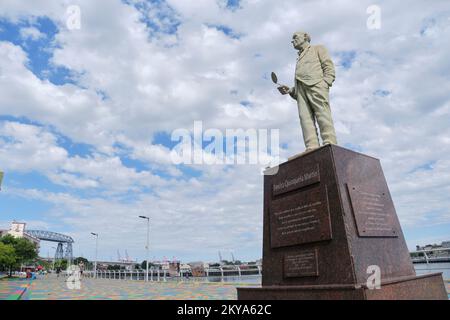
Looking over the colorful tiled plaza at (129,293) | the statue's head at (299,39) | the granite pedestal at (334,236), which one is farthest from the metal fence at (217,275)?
the statue's head at (299,39)

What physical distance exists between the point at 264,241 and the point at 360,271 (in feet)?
6.31

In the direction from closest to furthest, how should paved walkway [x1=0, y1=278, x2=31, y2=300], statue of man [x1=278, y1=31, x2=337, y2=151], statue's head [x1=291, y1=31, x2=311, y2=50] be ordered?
statue of man [x1=278, y1=31, x2=337, y2=151] → statue's head [x1=291, y1=31, x2=311, y2=50] → paved walkway [x1=0, y1=278, x2=31, y2=300]

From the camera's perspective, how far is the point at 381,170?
6.23 metres

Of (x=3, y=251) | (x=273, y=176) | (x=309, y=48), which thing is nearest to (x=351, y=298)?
(x=273, y=176)

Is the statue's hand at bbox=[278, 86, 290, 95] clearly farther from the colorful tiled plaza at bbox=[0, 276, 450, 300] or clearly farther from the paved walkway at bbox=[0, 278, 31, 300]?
the paved walkway at bbox=[0, 278, 31, 300]

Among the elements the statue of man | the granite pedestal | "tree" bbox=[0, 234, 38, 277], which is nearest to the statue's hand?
the statue of man

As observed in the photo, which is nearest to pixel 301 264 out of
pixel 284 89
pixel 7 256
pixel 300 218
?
pixel 300 218

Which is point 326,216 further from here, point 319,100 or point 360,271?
point 319,100

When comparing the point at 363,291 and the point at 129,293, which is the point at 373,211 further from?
the point at 129,293

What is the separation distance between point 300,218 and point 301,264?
738 millimetres

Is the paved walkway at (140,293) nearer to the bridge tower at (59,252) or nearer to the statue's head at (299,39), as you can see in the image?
the statue's head at (299,39)

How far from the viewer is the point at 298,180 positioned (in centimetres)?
580

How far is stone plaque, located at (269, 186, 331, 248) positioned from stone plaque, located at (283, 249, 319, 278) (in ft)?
0.63

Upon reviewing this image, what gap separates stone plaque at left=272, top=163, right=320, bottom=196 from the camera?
559 cm
